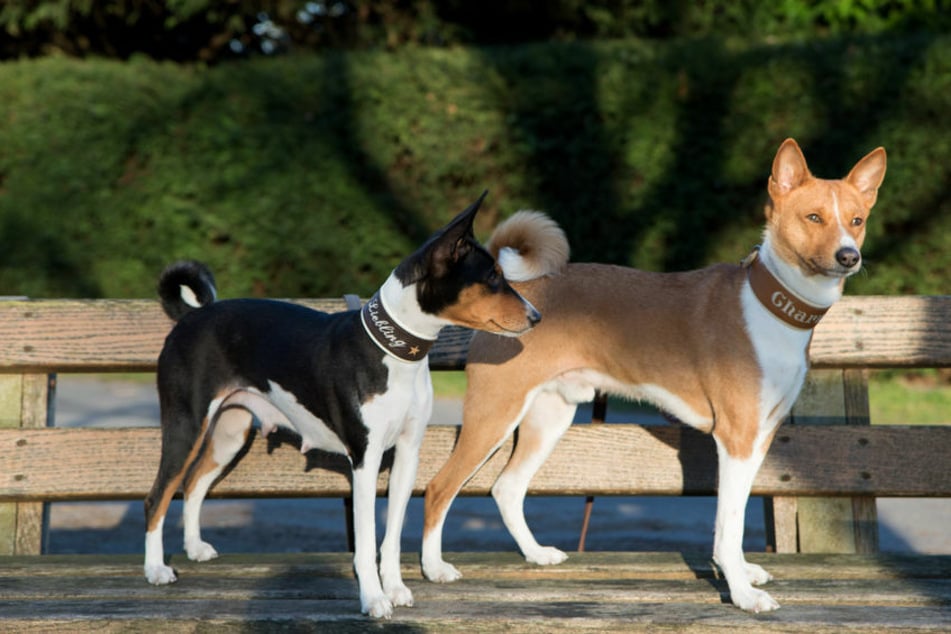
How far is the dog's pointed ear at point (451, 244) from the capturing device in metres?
3.19

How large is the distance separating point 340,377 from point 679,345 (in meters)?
1.17

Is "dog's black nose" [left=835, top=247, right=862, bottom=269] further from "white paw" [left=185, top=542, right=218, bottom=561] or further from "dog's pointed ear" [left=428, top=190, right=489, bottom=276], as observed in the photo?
"white paw" [left=185, top=542, right=218, bottom=561]

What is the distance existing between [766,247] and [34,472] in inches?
105

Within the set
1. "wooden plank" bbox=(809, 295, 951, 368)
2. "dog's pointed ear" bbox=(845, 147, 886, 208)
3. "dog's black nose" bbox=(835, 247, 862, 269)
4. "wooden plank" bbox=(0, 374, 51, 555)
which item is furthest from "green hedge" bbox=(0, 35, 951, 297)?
"dog's black nose" bbox=(835, 247, 862, 269)

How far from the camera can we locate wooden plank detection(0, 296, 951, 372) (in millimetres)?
3994

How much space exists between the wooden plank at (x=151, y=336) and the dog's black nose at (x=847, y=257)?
0.70m

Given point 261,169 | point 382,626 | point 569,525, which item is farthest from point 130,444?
point 261,169

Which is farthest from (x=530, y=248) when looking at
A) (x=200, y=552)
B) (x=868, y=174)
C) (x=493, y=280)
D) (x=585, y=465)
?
(x=200, y=552)

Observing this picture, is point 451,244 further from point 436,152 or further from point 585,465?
point 436,152

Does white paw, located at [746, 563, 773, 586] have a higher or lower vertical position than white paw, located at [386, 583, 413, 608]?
higher

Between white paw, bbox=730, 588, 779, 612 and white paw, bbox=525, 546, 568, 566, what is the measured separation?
2.39ft

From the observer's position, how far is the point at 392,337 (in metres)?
3.25

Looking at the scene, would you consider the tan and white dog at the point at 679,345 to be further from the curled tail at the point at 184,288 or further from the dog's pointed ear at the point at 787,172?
the curled tail at the point at 184,288

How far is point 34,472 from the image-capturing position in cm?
395
